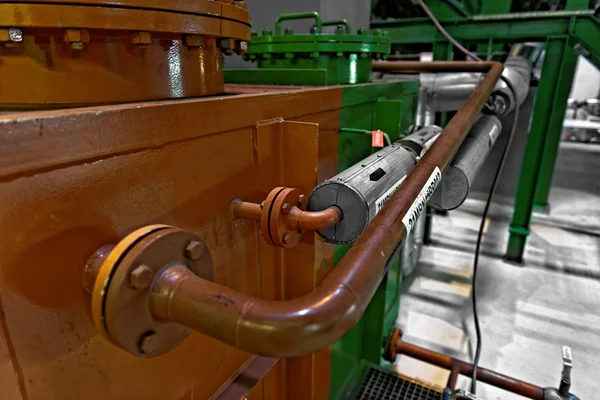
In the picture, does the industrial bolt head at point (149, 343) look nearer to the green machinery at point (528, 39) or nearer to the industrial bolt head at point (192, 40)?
the industrial bolt head at point (192, 40)

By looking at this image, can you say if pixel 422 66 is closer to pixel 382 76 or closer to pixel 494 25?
pixel 382 76

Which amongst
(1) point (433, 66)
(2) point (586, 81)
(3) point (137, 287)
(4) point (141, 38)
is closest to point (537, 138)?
(1) point (433, 66)

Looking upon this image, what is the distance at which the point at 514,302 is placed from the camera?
2.24 m

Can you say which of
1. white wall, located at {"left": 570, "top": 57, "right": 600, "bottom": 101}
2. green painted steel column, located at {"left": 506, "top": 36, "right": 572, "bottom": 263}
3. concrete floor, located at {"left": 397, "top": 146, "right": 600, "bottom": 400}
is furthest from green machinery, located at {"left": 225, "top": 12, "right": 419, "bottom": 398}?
white wall, located at {"left": 570, "top": 57, "right": 600, "bottom": 101}

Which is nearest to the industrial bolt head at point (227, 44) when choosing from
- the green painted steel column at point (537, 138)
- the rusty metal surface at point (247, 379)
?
the rusty metal surface at point (247, 379)

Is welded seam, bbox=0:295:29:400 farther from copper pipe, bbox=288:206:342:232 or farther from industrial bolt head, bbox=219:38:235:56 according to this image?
industrial bolt head, bbox=219:38:235:56

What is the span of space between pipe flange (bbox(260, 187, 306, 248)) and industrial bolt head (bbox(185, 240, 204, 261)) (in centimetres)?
15

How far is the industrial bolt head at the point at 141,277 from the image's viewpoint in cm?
42

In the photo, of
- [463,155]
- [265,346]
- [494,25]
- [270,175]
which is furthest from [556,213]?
[265,346]

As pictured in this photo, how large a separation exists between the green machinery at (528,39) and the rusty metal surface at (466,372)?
1.43 m

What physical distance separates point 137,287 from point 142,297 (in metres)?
0.02

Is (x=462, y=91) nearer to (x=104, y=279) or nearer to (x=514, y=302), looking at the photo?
(x=514, y=302)

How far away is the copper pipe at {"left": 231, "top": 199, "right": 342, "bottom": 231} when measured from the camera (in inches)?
25.1

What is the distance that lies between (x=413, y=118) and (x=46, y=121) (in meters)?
1.51
